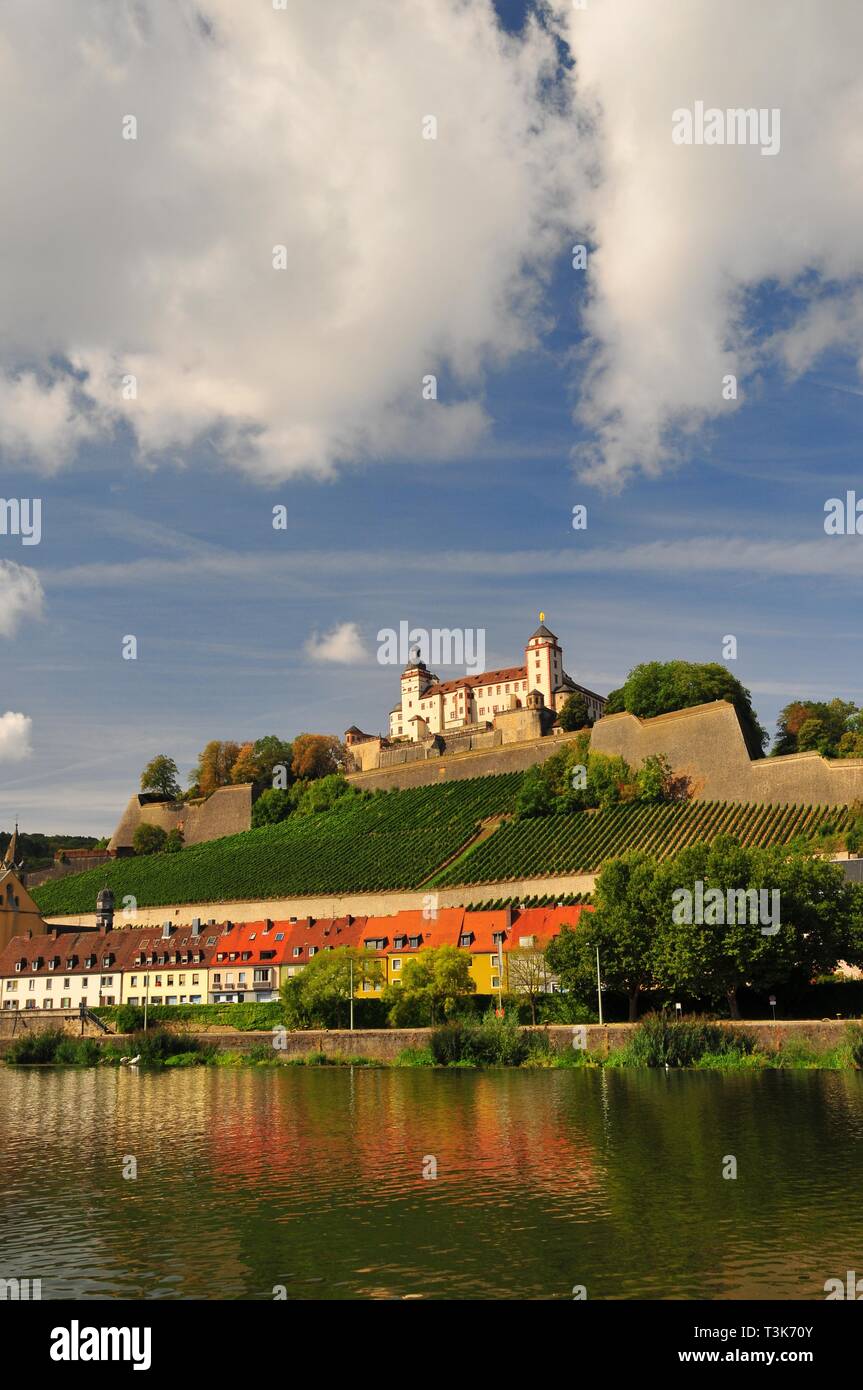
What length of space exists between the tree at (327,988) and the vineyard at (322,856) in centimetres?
2528

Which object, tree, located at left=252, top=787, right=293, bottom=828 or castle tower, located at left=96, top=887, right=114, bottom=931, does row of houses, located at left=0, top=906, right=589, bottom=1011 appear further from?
tree, located at left=252, top=787, right=293, bottom=828

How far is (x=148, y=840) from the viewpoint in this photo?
146000mm

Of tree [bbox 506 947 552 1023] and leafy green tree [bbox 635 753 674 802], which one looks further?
leafy green tree [bbox 635 753 674 802]

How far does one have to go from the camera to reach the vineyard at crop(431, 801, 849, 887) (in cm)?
8406

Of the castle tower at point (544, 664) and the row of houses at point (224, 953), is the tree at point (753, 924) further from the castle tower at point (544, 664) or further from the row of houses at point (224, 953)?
the castle tower at point (544, 664)

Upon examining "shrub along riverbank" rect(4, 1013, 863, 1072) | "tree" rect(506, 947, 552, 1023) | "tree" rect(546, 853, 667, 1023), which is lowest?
"shrub along riverbank" rect(4, 1013, 863, 1072)

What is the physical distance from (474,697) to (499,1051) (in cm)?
11795

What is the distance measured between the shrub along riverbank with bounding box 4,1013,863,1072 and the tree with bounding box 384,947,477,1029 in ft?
8.65

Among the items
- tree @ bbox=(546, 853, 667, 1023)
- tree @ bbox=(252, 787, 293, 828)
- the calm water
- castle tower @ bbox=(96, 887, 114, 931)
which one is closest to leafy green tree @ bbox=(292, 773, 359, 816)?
tree @ bbox=(252, 787, 293, 828)

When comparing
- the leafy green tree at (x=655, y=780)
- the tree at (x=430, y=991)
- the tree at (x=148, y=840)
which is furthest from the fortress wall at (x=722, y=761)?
the tree at (x=148, y=840)

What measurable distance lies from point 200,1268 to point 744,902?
4213 cm

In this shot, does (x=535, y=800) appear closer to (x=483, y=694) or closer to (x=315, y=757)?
(x=315, y=757)

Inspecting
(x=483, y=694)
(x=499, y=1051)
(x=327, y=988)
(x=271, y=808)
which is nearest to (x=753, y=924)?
(x=499, y=1051)
